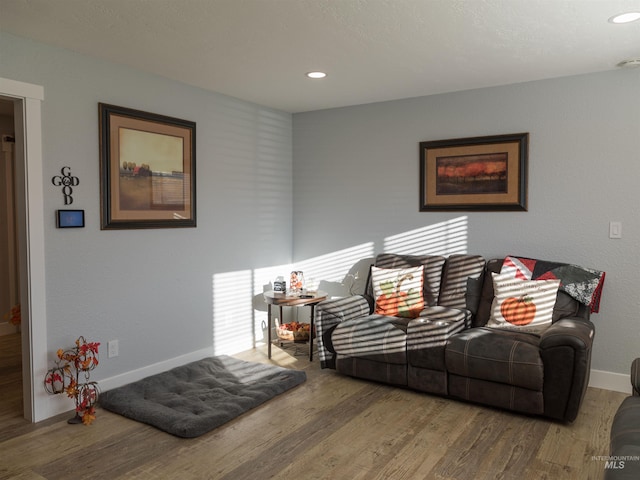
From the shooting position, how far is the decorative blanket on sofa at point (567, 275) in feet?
11.5

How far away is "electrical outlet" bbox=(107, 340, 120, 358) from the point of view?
357 cm

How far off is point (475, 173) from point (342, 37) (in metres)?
1.84

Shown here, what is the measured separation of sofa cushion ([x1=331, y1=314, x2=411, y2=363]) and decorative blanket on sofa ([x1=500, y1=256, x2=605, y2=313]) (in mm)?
929

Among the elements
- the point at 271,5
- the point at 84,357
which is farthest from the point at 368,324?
the point at 271,5

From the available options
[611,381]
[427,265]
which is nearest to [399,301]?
[427,265]

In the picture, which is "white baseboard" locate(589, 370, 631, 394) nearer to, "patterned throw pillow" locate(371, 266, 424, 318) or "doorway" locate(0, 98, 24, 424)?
"patterned throw pillow" locate(371, 266, 424, 318)

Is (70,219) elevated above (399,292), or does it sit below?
above

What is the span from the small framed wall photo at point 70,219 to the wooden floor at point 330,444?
1235 mm

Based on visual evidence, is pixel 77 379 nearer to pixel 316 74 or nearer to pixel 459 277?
pixel 316 74

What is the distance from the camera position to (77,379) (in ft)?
10.5

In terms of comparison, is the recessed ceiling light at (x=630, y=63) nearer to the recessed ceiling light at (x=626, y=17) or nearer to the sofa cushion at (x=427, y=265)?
the recessed ceiling light at (x=626, y=17)

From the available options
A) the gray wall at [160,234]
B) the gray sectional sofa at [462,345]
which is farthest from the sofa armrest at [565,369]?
the gray wall at [160,234]

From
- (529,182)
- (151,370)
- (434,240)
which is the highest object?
(529,182)

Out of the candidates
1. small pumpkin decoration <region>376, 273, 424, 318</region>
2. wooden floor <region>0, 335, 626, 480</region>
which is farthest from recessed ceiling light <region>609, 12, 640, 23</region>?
wooden floor <region>0, 335, 626, 480</region>
